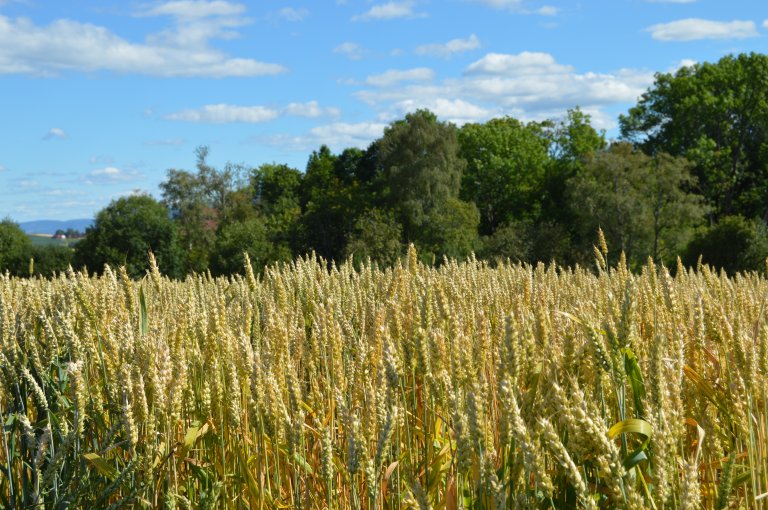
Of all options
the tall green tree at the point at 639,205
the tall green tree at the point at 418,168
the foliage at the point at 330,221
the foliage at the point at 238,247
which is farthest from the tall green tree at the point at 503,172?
the foliage at the point at 238,247

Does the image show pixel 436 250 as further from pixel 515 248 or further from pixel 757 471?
pixel 757 471

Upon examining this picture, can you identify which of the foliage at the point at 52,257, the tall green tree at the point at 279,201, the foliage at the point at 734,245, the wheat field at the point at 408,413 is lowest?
the foliage at the point at 734,245

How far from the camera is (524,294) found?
439 cm

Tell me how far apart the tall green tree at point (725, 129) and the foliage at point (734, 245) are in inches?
525

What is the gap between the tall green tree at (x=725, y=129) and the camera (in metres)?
50.6

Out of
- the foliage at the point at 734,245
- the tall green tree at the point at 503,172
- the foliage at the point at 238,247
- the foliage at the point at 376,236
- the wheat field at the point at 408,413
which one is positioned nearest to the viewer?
the wheat field at the point at 408,413

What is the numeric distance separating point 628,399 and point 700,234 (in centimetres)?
4182

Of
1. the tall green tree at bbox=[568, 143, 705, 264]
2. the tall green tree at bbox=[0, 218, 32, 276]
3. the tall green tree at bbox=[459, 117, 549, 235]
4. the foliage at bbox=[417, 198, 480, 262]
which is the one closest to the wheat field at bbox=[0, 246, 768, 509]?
the tall green tree at bbox=[568, 143, 705, 264]

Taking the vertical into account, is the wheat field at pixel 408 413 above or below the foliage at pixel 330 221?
below

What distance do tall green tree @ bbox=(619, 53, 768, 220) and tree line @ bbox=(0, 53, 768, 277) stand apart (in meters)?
0.09

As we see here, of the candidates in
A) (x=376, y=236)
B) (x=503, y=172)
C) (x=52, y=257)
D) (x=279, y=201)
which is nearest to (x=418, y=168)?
(x=376, y=236)

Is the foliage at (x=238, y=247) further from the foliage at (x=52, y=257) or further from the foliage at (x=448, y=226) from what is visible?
the foliage at (x=448, y=226)

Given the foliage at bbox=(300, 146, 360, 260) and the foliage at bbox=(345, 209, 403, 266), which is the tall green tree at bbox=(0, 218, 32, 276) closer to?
the foliage at bbox=(300, 146, 360, 260)

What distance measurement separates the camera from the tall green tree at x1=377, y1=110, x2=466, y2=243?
174 ft
